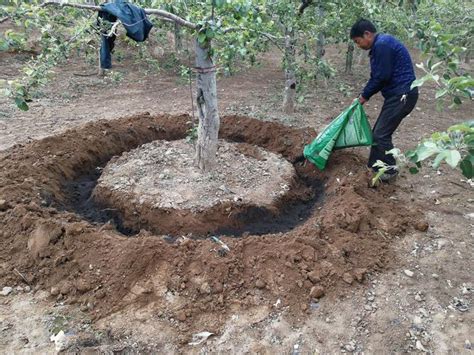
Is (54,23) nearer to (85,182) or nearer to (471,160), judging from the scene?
(85,182)

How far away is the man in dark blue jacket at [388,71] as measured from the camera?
4.26 meters

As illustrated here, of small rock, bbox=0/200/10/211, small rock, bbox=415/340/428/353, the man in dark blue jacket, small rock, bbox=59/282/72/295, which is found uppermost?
the man in dark blue jacket

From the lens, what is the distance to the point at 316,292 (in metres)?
3.19

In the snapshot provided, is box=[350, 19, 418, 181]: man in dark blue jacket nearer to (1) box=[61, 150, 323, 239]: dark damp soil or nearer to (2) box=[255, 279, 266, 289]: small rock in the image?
(1) box=[61, 150, 323, 239]: dark damp soil

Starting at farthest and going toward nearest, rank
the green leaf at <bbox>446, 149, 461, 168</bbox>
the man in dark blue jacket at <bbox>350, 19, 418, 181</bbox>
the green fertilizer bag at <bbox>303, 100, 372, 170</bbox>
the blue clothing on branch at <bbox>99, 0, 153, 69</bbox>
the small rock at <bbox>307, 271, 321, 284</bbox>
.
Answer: the green fertilizer bag at <bbox>303, 100, 372, 170</bbox>, the man in dark blue jacket at <bbox>350, 19, 418, 181</bbox>, the blue clothing on branch at <bbox>99, 0, 153, 69</bbox>, the small rock at <bbox>307, 271, 321, 284</bbox>, the green leaf at <bbox>446, 149, 461, 168</bbox>

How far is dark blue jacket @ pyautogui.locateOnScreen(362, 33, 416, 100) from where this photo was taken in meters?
4.27

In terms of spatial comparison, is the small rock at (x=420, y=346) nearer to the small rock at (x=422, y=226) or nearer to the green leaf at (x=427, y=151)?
the small rock at (x=422, y=226)

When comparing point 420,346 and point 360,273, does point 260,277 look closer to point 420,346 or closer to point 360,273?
point 360,273

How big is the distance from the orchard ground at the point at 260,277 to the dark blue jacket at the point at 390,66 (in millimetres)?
1047

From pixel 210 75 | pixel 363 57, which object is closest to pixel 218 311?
pixel 210 75

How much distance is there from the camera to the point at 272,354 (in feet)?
9.14

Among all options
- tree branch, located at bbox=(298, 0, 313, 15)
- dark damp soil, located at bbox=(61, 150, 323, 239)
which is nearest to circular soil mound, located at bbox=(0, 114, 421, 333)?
dark damp soil, located at bbox=(61, 150, 323, 239)

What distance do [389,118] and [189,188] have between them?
2378mm

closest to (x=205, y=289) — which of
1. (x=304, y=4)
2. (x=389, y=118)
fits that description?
(x=389, y=118)
